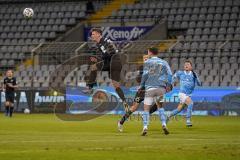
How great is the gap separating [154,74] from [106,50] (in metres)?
3.24

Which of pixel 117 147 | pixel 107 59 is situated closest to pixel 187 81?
pixel 107 59

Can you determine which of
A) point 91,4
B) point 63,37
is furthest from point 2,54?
point 91,4

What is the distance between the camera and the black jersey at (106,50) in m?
24.3

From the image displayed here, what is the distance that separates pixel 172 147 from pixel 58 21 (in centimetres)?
3413

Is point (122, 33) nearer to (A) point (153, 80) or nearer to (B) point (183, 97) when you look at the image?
(B) point (183, 97)

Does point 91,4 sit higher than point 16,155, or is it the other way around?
point 91,4

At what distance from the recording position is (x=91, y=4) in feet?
166

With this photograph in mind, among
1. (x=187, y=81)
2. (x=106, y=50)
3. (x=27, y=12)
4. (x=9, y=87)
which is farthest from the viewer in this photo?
(x=9, y=87)

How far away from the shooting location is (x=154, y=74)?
21.6m

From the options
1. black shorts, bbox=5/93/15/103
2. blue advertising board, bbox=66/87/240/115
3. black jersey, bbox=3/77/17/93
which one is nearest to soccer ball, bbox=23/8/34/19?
black jersey, bbox=3/77/17/93

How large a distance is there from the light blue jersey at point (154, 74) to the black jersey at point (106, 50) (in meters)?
2.99

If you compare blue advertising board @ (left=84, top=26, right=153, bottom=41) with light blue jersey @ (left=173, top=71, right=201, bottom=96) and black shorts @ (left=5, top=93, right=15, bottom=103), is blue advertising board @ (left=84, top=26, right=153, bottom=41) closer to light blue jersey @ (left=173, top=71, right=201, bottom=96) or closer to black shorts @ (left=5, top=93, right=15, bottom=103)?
black shorts @ (left=5, top=93, right=15, bottom=103)

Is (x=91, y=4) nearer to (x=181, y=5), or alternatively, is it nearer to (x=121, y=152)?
(x=181, y=5)

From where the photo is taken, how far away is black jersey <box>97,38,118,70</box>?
79.6 ft
